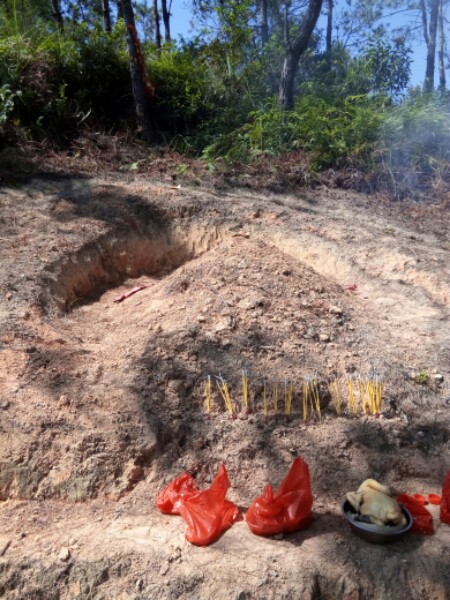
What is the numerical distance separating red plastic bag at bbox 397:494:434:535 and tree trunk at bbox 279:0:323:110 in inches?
246

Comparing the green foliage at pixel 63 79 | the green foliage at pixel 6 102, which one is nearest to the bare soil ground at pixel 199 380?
the green foliage at pixel 6 102

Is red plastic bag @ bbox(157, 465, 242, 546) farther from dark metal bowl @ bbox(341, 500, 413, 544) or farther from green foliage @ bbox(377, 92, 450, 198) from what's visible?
green foliage @ bbox(377, 92, 450, 198)

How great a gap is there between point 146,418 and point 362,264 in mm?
2710

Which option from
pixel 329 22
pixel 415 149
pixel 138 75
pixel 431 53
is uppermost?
pixel 329 22

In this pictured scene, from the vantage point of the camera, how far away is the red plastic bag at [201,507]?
2344 mm

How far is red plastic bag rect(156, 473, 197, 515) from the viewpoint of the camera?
102 inches

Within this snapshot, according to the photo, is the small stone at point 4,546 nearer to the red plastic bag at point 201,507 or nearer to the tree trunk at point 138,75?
the red plastic bag at point 201,507

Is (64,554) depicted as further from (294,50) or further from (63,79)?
(294,50)

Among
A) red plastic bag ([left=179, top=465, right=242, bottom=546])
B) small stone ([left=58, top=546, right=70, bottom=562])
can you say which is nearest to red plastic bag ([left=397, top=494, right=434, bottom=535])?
red plastic bag ([left=179, top=465, right=242, bottom=546])

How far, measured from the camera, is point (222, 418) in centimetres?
314

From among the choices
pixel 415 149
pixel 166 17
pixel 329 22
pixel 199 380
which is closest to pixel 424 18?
pixel 329 22

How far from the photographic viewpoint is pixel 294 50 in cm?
757

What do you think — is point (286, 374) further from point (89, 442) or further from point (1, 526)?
point (1, 526)

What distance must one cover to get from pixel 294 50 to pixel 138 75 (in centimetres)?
224
